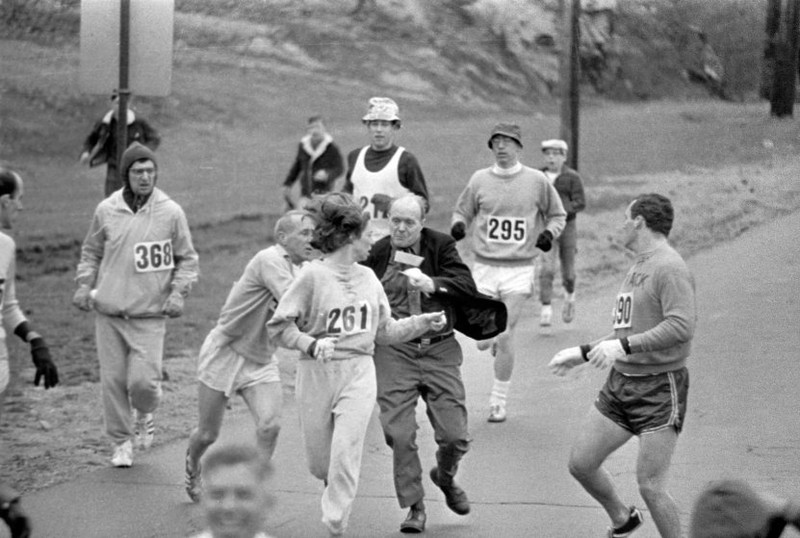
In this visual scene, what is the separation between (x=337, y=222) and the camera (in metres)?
7.34

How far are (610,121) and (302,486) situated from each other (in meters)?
16.8

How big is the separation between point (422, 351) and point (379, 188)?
111 inches

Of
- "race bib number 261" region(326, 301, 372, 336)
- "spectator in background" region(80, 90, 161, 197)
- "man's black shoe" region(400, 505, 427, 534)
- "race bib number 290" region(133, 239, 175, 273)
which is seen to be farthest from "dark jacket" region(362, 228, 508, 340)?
"spectator in background" region(80, 90, 161, 197)

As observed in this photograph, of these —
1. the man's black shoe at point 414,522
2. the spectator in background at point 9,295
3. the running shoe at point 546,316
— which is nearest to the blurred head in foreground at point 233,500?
the spectator in background at point 9,295

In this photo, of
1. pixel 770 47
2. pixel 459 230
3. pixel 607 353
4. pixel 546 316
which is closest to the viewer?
pixel 607 353

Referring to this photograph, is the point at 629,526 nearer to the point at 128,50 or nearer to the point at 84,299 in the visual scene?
the point at 84,299

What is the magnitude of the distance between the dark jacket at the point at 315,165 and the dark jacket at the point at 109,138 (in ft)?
9.04

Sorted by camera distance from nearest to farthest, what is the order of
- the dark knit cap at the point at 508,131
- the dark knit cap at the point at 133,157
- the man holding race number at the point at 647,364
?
1. the man holding race number at the point at 647,364
2. the dark knit cap at the point at 133,157
3. the dark knit cap at the point at 508,131

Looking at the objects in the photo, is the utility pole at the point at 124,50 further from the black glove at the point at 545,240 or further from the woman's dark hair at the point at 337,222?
the woman's dark hair at the point at 337,222

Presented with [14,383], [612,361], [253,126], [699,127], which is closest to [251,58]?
[253,126]

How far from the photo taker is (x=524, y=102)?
2517 cm

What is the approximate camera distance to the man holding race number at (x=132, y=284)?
9.26 meters

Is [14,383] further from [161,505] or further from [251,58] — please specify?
[251,58]

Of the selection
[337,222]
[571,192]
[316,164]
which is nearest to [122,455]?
[337,222]
